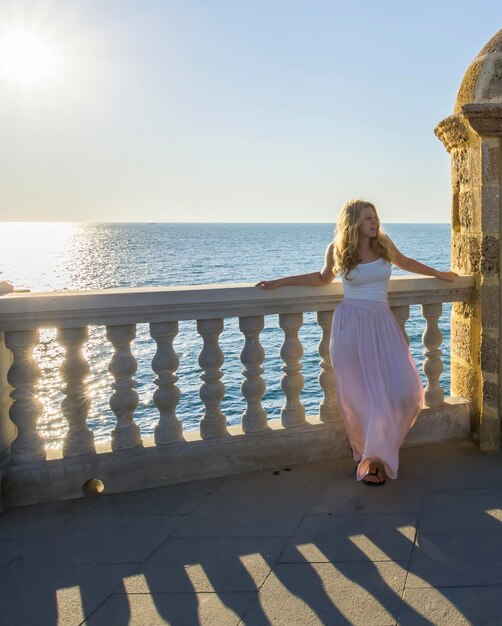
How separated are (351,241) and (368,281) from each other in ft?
0.90

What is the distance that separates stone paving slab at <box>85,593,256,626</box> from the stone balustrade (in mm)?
1207

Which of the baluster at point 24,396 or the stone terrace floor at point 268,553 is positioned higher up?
the baluster at point 24,396

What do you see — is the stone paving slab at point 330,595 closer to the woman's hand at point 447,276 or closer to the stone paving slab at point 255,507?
the stone paving slab at point 255,507

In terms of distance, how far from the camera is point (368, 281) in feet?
13.1

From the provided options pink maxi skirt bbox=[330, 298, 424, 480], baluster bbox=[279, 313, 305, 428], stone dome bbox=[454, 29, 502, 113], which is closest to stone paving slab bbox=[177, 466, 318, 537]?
baluster bbox=[279, 313, 305, 428]

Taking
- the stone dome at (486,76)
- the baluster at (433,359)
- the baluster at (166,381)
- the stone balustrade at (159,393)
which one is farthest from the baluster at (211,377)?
the stone dome at (486,76)

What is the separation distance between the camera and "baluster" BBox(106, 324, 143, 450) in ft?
12.3

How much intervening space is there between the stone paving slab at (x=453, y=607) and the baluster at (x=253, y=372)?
5.34ft

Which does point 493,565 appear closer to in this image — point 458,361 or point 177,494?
point 177,494

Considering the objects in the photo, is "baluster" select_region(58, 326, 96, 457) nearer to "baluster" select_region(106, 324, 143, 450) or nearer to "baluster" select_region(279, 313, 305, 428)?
"baluster" select_region(106, 324, 143, 450)

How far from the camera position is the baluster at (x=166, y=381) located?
12.5 ft

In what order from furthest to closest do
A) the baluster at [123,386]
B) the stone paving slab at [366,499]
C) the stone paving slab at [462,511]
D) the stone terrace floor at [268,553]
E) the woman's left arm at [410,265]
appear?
the woman's left arm at [410,265] < the baluster at [123,386] < the stone paving slab at [366,499] < the stone paving slab at [462,511] < the stone terrace floor at [268,553]

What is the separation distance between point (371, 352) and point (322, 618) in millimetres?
1792

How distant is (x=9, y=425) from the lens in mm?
3787
